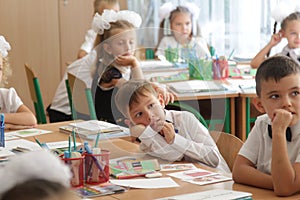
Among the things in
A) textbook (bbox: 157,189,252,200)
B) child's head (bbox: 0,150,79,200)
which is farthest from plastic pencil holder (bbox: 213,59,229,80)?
child's head (bbox: 0,150,79,200)

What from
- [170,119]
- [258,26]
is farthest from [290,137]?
[258,26]

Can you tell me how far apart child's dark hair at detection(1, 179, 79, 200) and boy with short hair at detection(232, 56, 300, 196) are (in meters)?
1.07

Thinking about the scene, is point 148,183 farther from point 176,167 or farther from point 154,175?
point 176,167

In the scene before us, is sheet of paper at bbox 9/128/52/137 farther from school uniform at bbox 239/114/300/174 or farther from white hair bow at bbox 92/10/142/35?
school uniform at bbox 239/114/300/174

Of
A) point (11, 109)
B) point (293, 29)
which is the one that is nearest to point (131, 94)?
point (11, 109)

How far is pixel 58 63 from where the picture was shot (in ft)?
21.3

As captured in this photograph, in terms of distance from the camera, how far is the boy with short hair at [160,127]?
211 cm

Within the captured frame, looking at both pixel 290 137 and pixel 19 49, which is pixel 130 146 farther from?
pixel 19 49

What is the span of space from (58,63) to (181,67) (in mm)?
3683

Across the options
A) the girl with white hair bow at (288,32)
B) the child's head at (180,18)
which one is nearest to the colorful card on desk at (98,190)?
the girl with white hair bow at (288,32)

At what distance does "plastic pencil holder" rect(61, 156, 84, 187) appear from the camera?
1999mm

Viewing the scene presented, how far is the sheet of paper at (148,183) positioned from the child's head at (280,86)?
1.21 ft

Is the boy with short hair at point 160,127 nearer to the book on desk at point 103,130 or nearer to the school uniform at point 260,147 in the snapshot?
the book on desk at point 103,130

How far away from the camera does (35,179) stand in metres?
0.93
